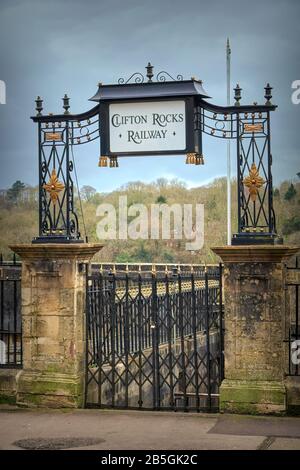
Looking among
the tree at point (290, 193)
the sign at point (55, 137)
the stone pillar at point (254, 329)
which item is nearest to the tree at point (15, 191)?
the tree at point (290, 193)

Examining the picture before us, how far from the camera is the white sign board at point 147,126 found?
13.2 m

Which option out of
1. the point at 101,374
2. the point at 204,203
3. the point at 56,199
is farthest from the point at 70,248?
the point at 204,203

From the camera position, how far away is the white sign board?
13156 millimetres

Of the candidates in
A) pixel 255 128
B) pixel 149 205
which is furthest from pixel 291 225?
pixel 255 128

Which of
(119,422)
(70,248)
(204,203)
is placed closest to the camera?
(119,422)

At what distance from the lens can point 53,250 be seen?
13055mm

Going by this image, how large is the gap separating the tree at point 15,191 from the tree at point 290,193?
714 inches

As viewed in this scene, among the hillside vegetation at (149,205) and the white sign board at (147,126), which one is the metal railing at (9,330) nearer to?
the white sign board at (147,126)

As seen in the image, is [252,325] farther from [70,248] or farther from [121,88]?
[121,88]

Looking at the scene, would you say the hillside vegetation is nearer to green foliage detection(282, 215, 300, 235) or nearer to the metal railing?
green foliage detection(282, 215, 300, 235)

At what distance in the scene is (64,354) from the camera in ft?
42.8

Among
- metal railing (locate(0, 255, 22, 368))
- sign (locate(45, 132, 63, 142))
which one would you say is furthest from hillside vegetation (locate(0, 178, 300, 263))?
sign (locate(45, 132, 63, 142))

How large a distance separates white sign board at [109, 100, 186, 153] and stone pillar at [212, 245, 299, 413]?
198 cm

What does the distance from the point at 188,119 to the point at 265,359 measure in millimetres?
3641
